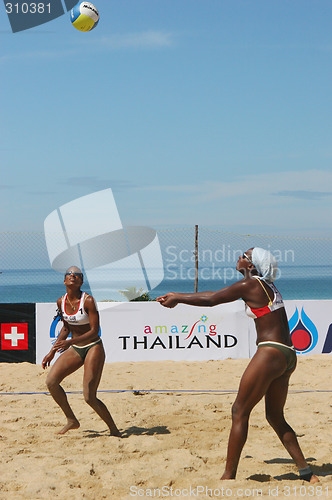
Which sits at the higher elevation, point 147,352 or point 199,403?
point 147,352

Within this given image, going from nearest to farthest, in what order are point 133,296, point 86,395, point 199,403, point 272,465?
point 272,465 → point 86,395 → point 199,403 → point 133,296

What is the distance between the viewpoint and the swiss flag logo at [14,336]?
1081 centimetres

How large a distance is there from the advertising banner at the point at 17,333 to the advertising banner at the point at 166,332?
134 mm

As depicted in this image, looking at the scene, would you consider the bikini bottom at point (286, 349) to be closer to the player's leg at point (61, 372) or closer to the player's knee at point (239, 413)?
the player's knee at point (239, 413)

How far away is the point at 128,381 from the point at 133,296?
15.1 feet

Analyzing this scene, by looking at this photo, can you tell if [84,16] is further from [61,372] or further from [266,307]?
[266,307]

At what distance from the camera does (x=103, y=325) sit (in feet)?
35.7

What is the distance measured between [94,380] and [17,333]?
5.29 metres

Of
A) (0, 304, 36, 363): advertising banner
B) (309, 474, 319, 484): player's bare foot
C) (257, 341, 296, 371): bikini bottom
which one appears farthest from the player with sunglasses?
(0, 304, 36, 363): advertising banner

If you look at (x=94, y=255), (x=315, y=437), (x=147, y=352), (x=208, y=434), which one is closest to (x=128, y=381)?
(x=147, y=352)

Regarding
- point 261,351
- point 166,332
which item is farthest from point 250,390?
point 166,332

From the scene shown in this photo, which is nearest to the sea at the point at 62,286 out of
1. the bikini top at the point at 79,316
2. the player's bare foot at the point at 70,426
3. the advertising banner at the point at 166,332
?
the advertising banner at the point at 166,332

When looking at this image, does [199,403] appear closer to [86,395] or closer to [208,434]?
[208,434]

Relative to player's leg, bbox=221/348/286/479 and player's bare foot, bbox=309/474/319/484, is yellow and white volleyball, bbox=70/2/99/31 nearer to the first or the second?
player's leg, bbox=221/348/286/479
